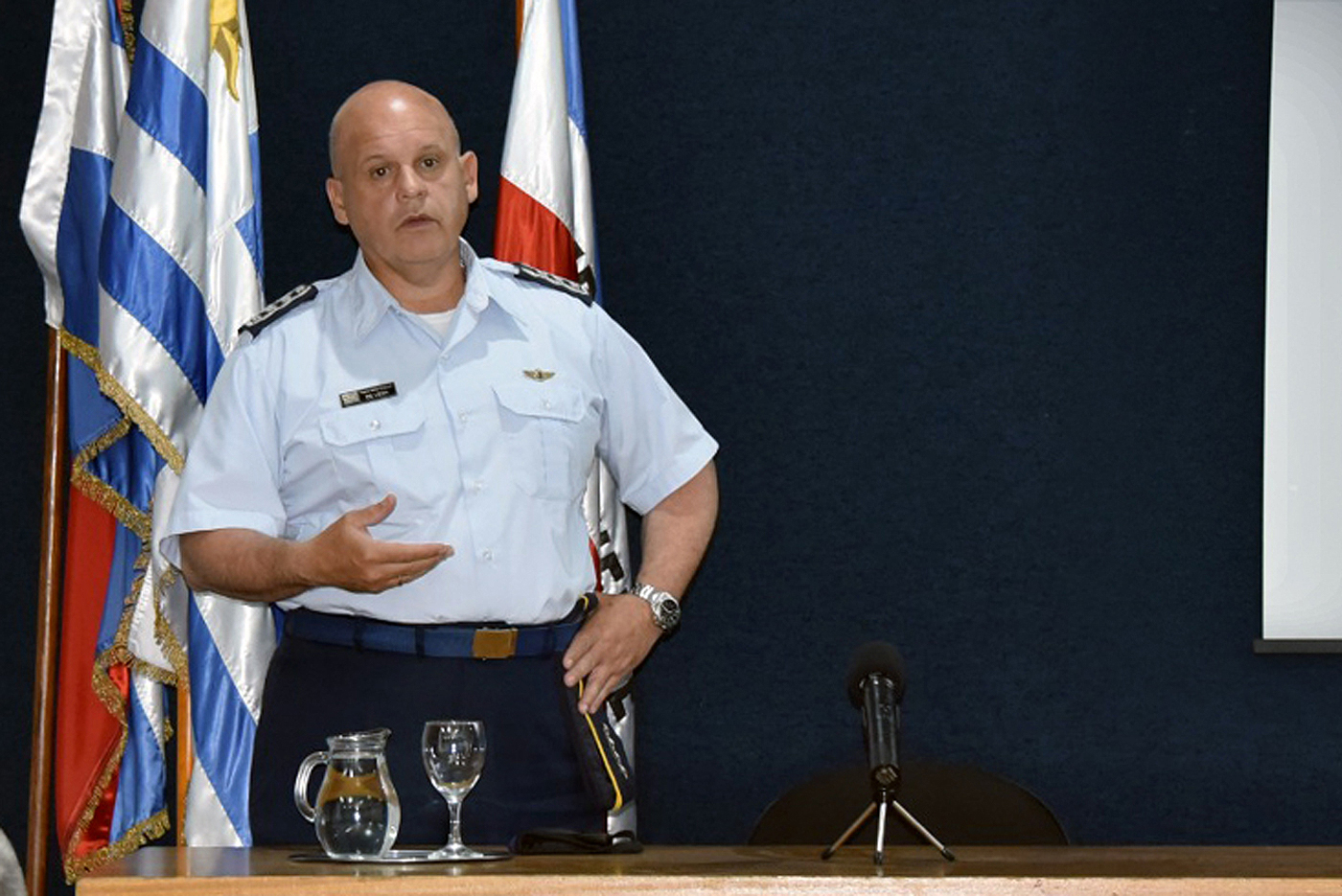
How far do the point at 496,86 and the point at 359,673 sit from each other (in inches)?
62.5

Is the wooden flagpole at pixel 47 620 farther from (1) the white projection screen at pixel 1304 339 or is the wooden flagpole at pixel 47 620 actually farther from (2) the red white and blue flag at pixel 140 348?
(1) the white projection screen at pixel 1304 339

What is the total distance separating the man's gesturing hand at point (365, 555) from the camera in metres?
2.30

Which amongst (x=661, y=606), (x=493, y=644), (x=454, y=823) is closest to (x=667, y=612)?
(x=661, y=606)

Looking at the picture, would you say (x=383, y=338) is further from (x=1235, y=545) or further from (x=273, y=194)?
(x=1235, y=545)

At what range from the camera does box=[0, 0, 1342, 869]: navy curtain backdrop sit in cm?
356

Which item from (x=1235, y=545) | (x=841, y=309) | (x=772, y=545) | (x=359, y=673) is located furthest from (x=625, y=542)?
(x=1235, y=545)

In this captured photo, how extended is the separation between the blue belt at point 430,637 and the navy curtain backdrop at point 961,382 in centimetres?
106

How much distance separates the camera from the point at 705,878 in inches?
67.7

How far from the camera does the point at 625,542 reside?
3473mm

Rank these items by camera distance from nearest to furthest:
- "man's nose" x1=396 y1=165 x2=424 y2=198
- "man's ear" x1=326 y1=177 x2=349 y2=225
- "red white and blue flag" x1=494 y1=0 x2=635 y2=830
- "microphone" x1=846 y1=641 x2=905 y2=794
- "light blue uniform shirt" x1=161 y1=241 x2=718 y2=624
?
"microphone" x1=846 y1=641 x2=905 y2=794, "light blue uniform shirt" x1=161 y1=241 x2=718 y2=624, "man's nose" x1=396 y1=165 x2=424 y2=198, "man's ear" x1=326 y1=177 x2=349 y2=225, "red white and blue flag" x1=494 y1=0 x2=635 y2=830

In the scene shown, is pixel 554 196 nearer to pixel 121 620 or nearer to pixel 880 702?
pixel 121 620

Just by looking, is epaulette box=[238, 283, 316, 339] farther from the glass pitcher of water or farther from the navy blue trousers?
→ the glass pitcher of water

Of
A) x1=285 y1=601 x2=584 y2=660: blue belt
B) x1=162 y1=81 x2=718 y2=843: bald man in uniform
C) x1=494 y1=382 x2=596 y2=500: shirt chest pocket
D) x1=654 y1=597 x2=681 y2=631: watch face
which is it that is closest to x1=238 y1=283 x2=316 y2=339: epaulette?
x1=162 y1=81 x2=718 y2=843: bald man in uniform

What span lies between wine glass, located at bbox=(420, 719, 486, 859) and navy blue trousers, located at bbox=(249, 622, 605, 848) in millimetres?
575
